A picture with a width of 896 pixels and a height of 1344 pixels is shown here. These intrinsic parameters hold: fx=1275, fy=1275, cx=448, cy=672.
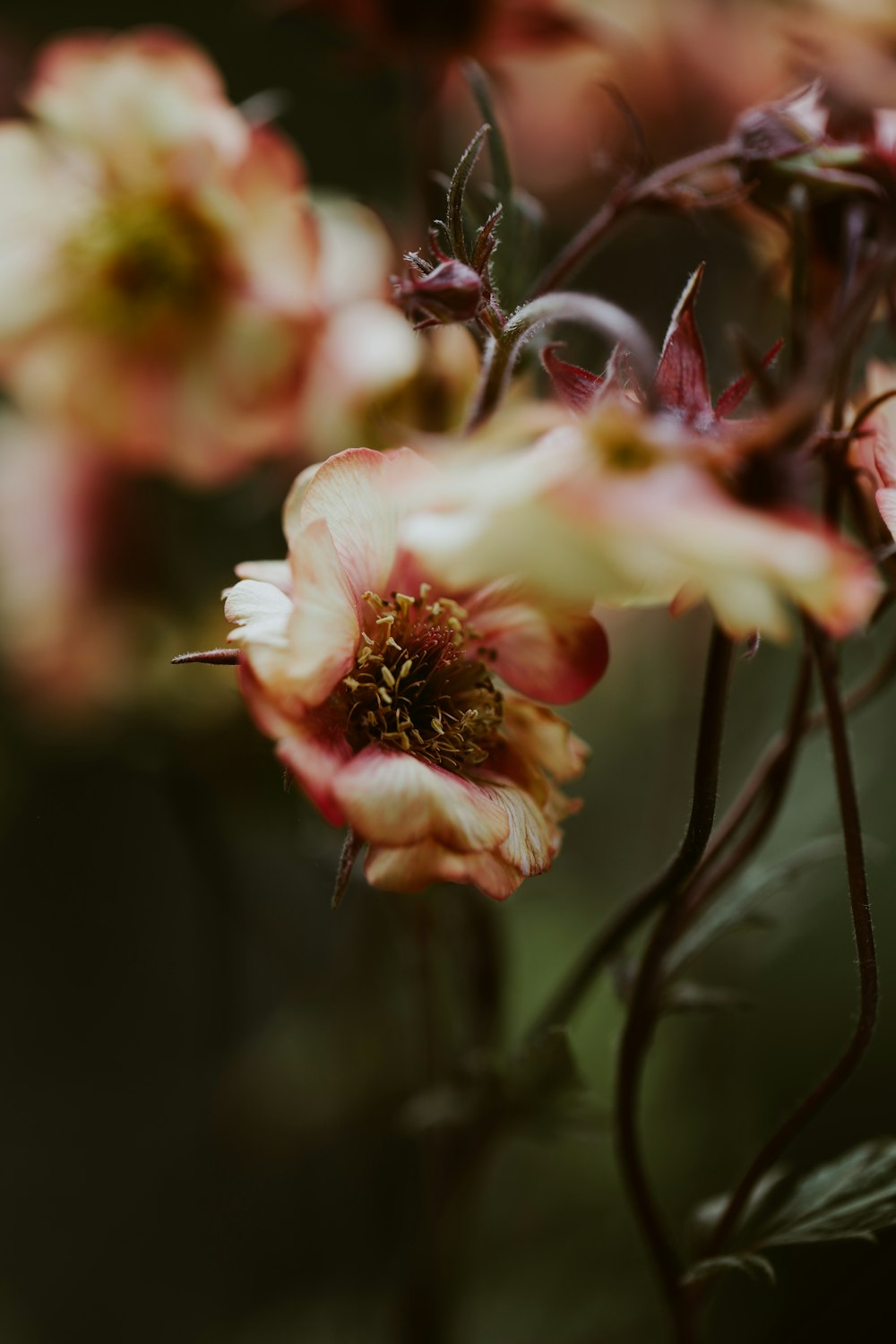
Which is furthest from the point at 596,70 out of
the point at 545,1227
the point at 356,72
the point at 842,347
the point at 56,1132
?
the point at 56,1132

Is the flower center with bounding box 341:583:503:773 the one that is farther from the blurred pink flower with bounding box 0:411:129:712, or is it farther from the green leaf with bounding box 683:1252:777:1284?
the blurred pink flower with bounding box 0:411:129:712

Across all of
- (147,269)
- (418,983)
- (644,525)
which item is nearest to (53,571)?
(147,269)

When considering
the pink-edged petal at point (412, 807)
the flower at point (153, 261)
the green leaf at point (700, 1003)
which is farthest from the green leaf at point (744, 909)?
the flower at point (153, 261)

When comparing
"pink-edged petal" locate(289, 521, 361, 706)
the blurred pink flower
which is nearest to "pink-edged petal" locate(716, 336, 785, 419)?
"pink-edged petal" locate(289, 521, 361, 706)

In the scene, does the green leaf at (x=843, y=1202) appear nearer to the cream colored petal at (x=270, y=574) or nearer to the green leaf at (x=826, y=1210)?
the green leaf at (x=826, y=1210)

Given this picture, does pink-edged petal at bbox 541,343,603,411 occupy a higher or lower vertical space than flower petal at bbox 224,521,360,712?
higher

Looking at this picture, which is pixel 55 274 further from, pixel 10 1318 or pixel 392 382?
pixel 10 1318
